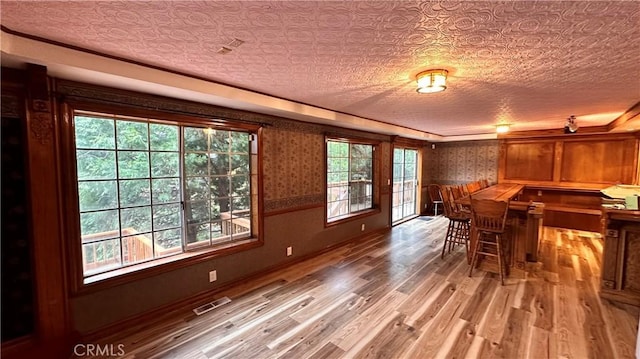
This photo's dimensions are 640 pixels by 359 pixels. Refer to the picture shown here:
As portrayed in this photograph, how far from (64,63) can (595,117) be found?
20.8ft

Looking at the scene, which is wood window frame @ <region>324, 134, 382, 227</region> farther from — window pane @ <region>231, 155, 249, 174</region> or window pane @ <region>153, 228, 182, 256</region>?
window pane @ <region>153, 228, 182, 256</region>

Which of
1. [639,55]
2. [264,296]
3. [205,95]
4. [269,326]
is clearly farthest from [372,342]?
[639,55]

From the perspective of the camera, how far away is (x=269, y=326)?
7.68 ft

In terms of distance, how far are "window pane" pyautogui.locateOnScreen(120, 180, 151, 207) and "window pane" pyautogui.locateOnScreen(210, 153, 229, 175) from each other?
2.16 feet

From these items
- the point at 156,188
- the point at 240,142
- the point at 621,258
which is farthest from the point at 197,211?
the point at 621,258

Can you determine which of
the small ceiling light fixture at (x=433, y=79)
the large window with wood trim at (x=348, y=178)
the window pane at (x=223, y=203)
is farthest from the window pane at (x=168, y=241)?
the small ceiling light fixture at (x=433, y=79)

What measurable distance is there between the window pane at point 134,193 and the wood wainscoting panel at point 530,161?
752cm

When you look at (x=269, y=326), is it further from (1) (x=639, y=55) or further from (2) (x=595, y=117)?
(2) (x=595, y=117)

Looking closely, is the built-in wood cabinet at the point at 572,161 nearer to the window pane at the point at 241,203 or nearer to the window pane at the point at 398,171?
the window pane at the point at 398,171

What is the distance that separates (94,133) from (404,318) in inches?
125

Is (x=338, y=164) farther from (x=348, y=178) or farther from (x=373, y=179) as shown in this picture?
(x=373, y=179)

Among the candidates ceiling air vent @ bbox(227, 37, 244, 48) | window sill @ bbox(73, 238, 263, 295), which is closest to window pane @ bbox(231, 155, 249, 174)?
window sill @ bbox(73, 238, 263, 295)

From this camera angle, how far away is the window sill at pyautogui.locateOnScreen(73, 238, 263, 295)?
2.12 m

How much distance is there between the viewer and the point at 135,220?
2402 millimetres
